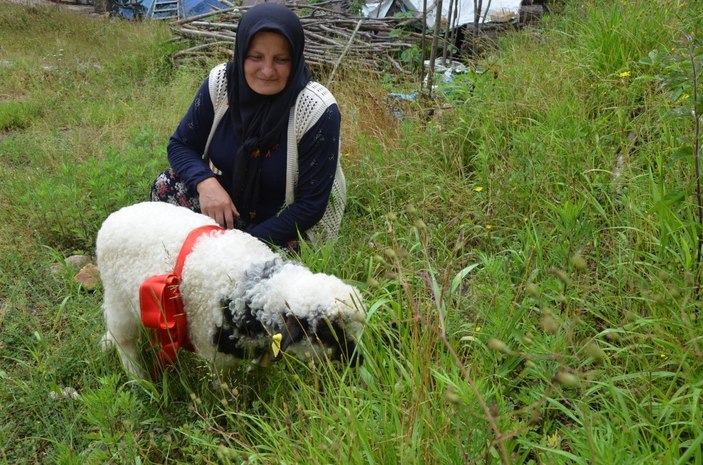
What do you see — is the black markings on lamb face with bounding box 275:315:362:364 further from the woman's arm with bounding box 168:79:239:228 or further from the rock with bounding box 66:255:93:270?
the rock with bounding box 66:255:93:270

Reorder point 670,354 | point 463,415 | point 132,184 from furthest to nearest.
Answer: point 132,184
point 670,354
point 463,415

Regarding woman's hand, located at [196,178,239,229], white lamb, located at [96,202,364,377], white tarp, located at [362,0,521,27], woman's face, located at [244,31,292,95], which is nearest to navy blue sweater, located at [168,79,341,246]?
woman's hand, located at [196,178,239,229]

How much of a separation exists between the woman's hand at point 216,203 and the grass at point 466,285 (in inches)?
22.5

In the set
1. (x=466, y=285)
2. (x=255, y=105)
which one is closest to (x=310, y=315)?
(x=466, y=285)

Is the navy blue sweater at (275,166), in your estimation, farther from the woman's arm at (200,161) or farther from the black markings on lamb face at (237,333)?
the black markings on lamb face at (237,333)

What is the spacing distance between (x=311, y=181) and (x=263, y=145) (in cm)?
34

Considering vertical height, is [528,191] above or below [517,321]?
above

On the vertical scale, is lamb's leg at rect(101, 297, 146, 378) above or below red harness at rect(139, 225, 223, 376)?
below

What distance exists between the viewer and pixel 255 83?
10.0ft

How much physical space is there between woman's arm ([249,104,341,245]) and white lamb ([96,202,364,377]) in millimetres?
594

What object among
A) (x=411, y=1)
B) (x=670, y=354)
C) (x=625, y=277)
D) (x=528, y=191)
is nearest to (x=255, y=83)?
(x=528, y=191)

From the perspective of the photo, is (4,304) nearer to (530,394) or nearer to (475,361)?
(475,361)

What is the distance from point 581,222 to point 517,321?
0.77 meters

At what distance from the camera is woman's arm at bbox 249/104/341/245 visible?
316cm
